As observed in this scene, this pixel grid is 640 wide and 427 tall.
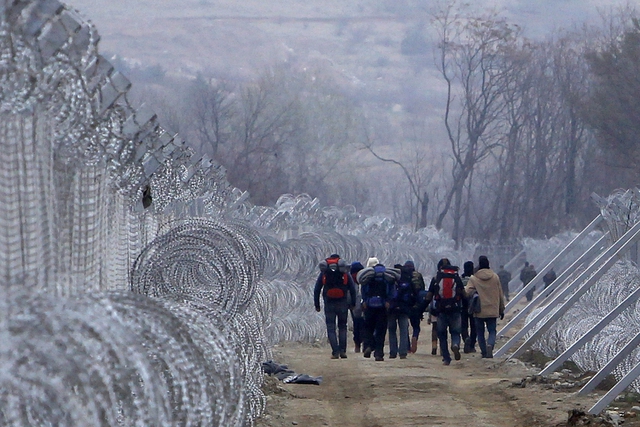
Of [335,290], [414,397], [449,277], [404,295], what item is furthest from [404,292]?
[414,397]

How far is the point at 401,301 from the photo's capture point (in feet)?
47.4

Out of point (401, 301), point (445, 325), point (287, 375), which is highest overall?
point (401, 301)

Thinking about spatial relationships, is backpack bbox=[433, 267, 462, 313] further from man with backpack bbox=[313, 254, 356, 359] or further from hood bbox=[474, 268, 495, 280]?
man with backpack bbox=[313, 254, 356, 359]

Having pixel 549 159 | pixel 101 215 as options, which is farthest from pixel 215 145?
pixel 101 215

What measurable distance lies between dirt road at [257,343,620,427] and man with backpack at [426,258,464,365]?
1.42 ft

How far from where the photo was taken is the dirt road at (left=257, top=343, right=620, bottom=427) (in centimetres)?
936

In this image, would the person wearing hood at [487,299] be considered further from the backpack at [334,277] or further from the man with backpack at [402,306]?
the backpack at [334,277]

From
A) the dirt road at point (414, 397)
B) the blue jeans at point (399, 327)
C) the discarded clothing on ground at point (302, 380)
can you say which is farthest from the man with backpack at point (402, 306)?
the discarded clothing on ground at point (302, 380)

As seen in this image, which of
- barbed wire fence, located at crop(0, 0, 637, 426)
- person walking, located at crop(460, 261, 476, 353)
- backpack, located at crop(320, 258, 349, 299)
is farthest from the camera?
person walking, located at crop(460, 261, 476, 353)

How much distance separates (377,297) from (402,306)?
0.47 meters

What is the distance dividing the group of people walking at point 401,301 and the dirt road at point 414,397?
0.41m

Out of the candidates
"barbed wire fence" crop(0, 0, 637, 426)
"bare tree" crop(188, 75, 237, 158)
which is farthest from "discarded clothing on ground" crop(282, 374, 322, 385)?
"bare tree" crop(188, 75, 237, 158)

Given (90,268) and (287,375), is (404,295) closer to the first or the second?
(287,375)

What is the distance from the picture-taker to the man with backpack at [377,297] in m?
14.0
